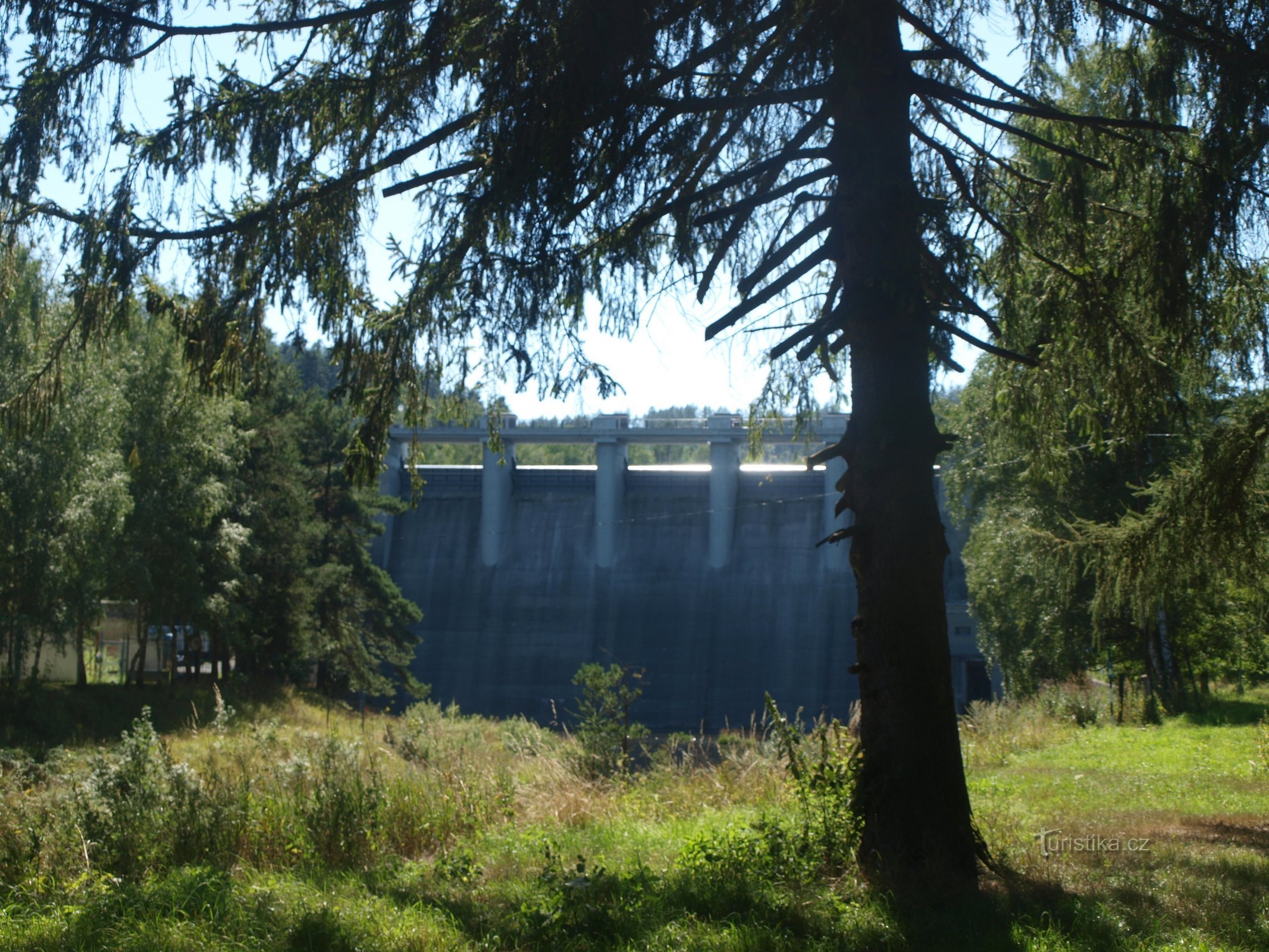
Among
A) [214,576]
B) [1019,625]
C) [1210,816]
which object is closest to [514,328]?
[1210,816]

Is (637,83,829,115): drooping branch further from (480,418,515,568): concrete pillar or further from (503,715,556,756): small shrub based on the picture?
(480,418,515,568): concrete pillar

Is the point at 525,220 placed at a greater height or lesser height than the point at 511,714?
greater

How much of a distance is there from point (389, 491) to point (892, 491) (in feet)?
82.8

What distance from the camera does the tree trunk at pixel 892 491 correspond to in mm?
4047

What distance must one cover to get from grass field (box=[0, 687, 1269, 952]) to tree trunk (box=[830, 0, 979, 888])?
250mm

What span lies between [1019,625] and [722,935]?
1323cm

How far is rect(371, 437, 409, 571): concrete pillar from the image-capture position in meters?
27.4

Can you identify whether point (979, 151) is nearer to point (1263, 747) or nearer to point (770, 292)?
point (770, 292)

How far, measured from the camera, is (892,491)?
4.26 meters

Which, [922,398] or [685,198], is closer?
[922,398]

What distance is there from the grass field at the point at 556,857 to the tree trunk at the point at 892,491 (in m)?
0.25

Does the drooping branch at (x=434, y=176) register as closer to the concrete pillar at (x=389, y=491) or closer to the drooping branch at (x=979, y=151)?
the drooping branch at (x=979, y=151)

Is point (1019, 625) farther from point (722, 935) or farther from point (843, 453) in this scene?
point (722, 935)

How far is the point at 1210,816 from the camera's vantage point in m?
5.38
